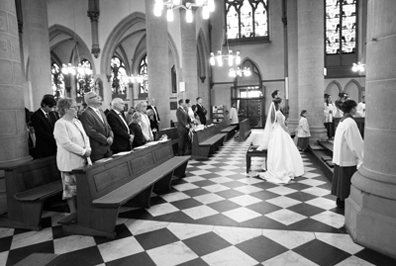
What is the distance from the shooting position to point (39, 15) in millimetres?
11633

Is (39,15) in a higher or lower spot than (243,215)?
higher

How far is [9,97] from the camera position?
481cm

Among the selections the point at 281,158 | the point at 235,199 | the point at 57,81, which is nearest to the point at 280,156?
the point at 281,158

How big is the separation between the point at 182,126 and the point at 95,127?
4.97 meters

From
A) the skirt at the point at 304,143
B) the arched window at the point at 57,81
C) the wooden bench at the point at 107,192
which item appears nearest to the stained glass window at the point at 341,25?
the skirt at the point at 304,143

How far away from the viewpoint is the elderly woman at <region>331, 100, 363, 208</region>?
4.30m

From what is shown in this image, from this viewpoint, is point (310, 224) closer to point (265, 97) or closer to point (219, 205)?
point (219, 205)

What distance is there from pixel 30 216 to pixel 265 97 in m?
19.3

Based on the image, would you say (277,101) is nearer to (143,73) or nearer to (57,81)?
(143,73)

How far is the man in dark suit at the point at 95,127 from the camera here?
15.6 ft

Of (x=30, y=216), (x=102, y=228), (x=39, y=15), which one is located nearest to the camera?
(x=102, y=228)

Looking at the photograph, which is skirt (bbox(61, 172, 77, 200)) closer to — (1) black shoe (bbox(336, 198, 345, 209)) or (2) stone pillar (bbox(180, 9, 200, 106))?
(1) black shoe (bbox(336, 198, 345, 209))

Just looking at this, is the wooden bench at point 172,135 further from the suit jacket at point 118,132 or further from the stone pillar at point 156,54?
the suit jacket at point 118,132

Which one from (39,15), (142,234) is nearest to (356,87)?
(39,15)
